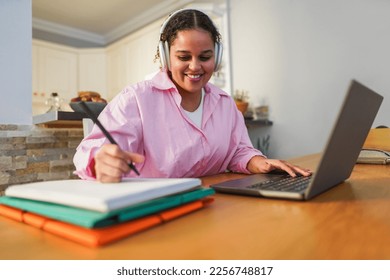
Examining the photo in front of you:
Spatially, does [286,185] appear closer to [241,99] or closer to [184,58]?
[184,58]

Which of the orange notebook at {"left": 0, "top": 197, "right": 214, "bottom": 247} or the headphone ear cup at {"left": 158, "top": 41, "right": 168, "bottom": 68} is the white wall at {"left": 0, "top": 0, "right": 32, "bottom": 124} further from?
the orange notebook at {"left": 0, "top": 197, "right": 214, "bottom": 247}

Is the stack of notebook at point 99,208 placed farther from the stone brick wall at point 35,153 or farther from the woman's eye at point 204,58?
the stone brick wall at point 35,153

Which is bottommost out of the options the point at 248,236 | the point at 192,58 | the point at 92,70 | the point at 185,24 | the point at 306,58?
the point at 248,236

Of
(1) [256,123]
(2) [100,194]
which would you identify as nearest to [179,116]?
(2) [100,194]

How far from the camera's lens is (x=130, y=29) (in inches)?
165

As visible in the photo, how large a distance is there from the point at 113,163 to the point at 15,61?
51.8 inches

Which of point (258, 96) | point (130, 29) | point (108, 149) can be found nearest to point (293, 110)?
point (258, 96)

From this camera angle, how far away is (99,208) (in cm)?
34

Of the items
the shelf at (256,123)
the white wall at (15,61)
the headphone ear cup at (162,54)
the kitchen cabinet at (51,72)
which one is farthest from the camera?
the kitchen cabinet at (51,72)

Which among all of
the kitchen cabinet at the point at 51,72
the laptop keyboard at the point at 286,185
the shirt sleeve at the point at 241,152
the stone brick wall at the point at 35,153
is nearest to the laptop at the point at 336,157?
the laptop keyboard at the point at 286,185

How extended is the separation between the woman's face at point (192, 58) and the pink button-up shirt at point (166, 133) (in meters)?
0.05

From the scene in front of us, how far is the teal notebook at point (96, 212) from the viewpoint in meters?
0.34

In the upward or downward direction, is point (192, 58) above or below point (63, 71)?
below

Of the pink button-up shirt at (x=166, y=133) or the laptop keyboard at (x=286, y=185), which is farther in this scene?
the pink button-up shirt at (x=166, y=133)
